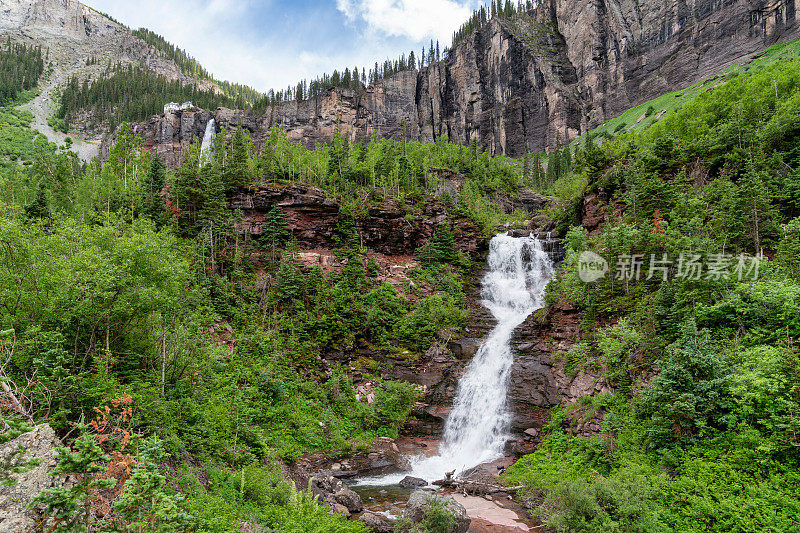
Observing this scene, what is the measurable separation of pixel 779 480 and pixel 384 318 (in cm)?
2505

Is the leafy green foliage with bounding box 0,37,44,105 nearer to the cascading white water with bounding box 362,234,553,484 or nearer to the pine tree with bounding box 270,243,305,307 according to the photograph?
the pine tree with bounding box 270,243,305,307

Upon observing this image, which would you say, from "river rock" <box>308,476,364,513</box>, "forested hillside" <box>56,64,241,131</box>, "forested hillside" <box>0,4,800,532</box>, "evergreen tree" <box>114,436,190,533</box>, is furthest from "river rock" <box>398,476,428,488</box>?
"forested hillside" <box>56,64,241,131</box>

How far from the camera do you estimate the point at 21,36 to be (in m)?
152

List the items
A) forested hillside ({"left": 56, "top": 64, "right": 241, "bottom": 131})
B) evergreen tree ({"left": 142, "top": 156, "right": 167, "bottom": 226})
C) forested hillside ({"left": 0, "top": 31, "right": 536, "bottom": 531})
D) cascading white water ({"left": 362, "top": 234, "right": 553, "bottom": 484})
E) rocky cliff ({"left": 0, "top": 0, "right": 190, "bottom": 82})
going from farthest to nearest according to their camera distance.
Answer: rocky cliff ({"left": 0, "top": 0, "right": 190, "bottom": 82})
forested hillside ({"left": 56, "top": 64, "right": 241, "bottom": 131})
evergreen tree ({"left": 142, "top": 156, "right": 167, "bottom": 226})
cascading white water ({"left": 362, "top": 234, "right": 553, "bottom": 484})
forested hillside ({"left": 0, "top": 31, "right": 536, "bottom": 531})

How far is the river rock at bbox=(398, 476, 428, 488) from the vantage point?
63.2 feet

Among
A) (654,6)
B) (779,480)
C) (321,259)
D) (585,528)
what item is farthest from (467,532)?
(654,6)

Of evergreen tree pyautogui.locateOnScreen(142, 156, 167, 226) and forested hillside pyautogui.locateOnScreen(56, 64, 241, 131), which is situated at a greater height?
forested hillside pyautogui.locateOnScreen(56, 64, 241, 131)

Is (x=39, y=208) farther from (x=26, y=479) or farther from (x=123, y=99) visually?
(x=123, y=99)

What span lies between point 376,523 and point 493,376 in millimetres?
14856

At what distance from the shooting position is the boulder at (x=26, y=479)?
20.9 ft

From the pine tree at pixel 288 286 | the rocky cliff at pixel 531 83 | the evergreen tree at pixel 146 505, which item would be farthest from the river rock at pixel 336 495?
the rocky cliff at pixel 531 83

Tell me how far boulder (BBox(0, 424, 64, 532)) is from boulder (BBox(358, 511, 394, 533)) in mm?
10630

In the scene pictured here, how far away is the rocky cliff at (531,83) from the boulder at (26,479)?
90084 mm

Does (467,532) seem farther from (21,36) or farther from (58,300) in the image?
(21,36)
